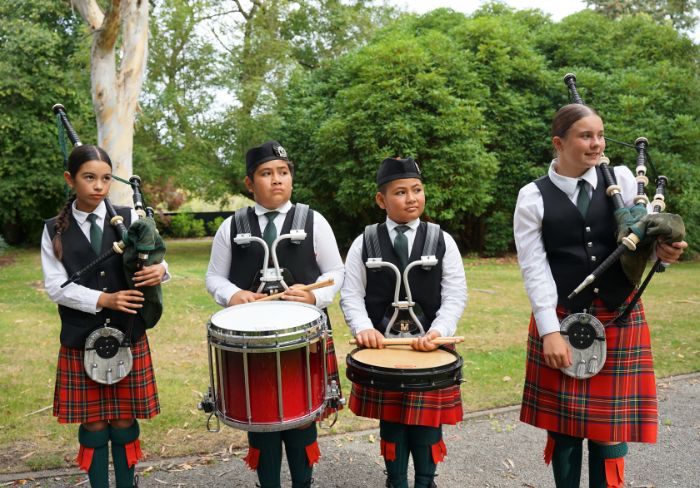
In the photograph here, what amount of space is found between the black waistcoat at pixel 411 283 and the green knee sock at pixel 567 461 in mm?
775

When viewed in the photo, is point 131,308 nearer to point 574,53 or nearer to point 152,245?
point 152,245

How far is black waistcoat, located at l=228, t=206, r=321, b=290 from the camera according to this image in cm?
283

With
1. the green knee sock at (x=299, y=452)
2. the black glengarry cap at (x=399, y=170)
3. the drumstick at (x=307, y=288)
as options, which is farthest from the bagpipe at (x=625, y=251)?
the green knee sock at (x=299, y=452)

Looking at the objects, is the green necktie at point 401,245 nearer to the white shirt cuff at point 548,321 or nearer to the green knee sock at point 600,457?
the white shirt cuff at point 548,321

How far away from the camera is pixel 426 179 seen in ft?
39.7

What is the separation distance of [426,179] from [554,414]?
32.1ft

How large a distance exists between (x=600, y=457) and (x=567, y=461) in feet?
0.45

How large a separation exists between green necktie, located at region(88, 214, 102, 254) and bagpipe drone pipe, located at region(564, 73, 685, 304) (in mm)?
2145

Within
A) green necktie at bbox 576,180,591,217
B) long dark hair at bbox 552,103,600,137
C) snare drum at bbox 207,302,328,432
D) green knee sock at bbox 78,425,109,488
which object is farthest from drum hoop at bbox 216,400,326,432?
long dark hair at bbox 552,103,600,137

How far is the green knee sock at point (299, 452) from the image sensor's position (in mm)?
2738

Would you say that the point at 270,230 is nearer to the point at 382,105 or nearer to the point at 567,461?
the point at 567,461

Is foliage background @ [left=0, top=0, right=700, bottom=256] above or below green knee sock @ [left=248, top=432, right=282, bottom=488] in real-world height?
above

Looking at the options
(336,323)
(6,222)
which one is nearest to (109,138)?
(336,323)

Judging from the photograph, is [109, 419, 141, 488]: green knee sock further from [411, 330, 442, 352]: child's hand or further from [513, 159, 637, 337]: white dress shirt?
[513, 159, 637, 337]: white dress shirt
